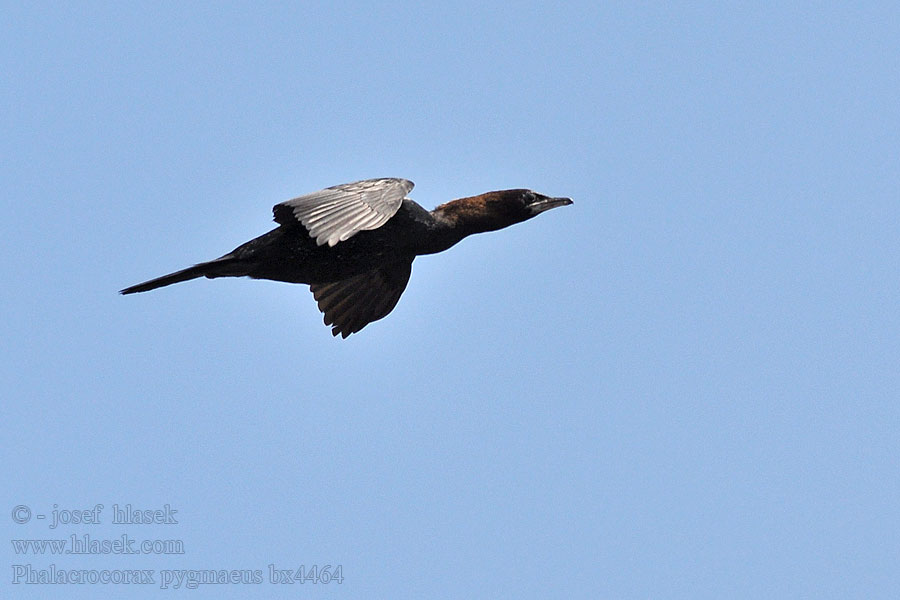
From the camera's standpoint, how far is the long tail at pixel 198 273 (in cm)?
1521

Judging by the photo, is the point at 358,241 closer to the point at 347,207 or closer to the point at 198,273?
the point at 347,207

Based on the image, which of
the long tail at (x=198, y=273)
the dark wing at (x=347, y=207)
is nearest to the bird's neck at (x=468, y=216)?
the dark wing at (x=347, y=207)

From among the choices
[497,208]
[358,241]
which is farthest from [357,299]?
[497,208]

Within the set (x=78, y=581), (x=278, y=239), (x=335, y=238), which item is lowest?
(x=78, y=581)

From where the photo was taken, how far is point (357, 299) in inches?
675

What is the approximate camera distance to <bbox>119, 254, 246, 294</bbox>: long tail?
15.2m

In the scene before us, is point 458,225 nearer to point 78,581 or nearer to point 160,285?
point 160,285

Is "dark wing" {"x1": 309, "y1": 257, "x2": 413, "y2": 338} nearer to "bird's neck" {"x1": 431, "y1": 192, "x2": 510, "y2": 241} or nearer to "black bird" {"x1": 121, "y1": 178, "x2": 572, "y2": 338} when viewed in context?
"black bird" {"x1": 121, "y1": 178, "x2": 572, "y2": 338}

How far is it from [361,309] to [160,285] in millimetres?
2872

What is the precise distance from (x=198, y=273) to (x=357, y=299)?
2452 mm

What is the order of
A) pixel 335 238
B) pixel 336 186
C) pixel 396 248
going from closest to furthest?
1. pixel 335 238
2. pixel 336 186
3. pixel 396 248

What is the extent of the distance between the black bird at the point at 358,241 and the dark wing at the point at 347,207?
0.01 meters

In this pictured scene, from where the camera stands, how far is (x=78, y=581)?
50.3 ft

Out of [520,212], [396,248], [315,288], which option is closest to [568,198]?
[520,212]
